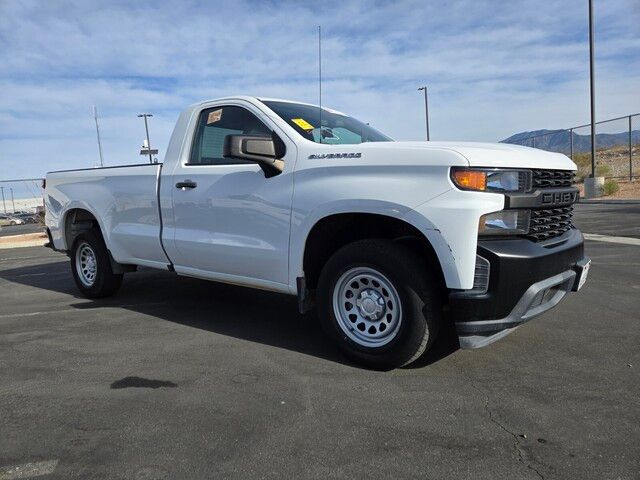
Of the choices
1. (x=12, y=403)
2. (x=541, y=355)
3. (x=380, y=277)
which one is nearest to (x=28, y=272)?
(x=12, y=403)

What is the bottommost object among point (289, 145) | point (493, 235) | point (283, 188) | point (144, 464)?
point (144, 464)

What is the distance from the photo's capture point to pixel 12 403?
3412mm

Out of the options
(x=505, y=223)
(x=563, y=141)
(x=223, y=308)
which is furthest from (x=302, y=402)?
(x=563, y=141)

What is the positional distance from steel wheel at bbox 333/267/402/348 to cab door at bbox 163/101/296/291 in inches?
22.6

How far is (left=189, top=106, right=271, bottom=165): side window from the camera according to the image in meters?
4.58

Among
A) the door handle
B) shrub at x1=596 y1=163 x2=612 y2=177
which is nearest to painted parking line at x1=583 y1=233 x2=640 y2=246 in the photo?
the door handle

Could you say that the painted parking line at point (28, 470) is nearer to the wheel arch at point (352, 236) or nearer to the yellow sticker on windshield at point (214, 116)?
the wheel arch at point (352, 236)

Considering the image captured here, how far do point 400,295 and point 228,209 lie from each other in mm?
1732

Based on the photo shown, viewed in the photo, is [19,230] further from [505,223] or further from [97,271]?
[505,223]

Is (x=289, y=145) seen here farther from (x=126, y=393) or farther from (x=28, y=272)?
(x=28, y=272)

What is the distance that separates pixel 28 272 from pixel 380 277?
776cm

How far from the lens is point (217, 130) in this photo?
4871 millimetres

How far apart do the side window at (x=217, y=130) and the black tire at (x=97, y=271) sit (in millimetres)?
1969

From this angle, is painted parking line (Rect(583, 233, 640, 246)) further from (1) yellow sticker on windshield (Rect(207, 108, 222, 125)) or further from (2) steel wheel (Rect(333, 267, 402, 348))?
(1) yellow sticker on windshield (Rect(207, 108, 222, 125))
